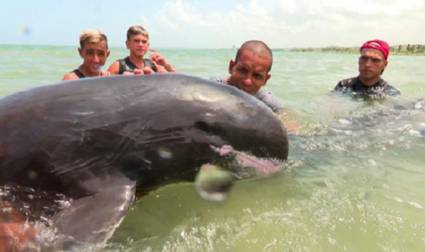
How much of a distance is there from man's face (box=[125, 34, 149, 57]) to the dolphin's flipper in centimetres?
487

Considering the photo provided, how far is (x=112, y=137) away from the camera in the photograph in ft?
9.54

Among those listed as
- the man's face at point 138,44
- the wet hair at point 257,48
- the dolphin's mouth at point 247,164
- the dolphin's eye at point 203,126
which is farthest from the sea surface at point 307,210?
the man's face at point 138,44

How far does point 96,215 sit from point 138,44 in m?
5.19

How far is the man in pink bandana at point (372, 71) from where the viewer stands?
29.0 feet

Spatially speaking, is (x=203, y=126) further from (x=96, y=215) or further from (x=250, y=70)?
(x=250, y=70)

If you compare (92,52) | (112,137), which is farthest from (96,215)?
(92,52)

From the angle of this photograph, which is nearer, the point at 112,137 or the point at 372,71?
A: the point at 112,137

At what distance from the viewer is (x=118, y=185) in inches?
111

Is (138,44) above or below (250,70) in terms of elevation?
above

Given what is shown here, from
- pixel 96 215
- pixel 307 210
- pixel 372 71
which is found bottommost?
pixel 307 210

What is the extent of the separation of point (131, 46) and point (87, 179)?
4979 mm

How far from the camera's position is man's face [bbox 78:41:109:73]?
6.16 meters

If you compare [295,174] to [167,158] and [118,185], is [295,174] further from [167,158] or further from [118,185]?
[118,185]

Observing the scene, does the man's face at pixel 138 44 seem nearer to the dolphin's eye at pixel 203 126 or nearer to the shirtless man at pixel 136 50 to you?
the shirtless man at pixel 136 50
